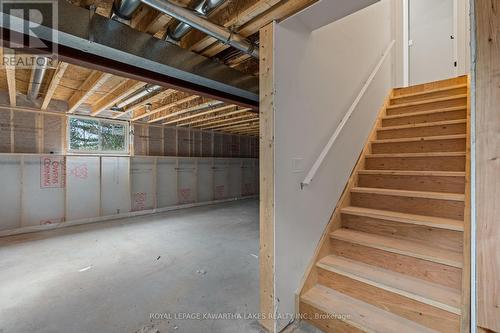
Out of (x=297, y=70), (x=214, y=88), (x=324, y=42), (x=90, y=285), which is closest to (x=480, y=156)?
(x=297, y=70)

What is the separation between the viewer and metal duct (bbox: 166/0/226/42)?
1491 mm

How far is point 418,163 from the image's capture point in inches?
97.3

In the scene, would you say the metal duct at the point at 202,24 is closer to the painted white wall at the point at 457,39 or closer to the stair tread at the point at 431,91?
the stair tread at the point at 431,91

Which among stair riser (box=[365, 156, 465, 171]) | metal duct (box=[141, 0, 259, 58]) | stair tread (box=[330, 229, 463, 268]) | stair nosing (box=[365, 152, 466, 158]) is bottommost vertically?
stair tread (box=[330, 229, 463, 268])

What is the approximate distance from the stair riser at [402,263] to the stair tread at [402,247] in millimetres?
36

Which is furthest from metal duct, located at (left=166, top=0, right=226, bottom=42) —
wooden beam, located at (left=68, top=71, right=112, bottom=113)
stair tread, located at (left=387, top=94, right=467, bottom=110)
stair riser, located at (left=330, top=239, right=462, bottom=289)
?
stair tread, located at (left=387, top=94, right=467, bottom=110)

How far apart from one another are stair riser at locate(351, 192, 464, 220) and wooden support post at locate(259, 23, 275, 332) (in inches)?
47.4

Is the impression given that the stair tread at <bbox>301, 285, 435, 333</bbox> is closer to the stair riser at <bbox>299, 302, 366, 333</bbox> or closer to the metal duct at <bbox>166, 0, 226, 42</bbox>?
the stair riser at <bbox>299, 302, 366, 333</bbox>

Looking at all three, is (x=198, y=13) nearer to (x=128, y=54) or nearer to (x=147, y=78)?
(x=128, y=54)

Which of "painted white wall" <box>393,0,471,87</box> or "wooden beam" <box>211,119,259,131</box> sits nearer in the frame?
"painted white wall" <box>393,0,471,87</box>

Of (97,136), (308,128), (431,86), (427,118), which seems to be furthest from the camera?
(97,136)

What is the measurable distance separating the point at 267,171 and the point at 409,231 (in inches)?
52.2

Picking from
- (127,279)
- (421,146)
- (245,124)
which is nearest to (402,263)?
(421,146)

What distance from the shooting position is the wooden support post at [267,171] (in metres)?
1.75
